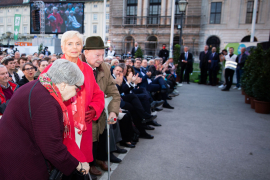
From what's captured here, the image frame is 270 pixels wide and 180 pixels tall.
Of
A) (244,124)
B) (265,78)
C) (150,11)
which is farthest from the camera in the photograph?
(150,11)

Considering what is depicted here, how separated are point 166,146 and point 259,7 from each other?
29729 mm

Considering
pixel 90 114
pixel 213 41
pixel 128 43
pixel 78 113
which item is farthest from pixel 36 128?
pixel 128 43

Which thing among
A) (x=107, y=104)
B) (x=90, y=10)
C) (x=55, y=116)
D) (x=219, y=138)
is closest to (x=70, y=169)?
(x=55, y=116)

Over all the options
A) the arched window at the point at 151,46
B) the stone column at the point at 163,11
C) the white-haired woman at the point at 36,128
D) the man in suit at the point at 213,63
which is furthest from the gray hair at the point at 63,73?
the stone column at the point at 163,11

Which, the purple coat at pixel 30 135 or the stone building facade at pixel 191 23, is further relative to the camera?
the stone building facade at pixel 191 23

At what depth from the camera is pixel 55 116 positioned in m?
1.41

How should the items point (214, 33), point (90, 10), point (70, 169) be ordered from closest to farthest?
point (70, 169) < point (214, 33) < point (90, 10)

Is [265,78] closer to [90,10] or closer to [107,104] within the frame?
[107,104]

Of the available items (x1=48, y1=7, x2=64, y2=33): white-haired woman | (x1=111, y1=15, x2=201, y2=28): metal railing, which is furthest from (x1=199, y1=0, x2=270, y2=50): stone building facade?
(x1=48, y1=7, x2=64, y2=33): white-haired woman

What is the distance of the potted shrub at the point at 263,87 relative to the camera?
6.22 meters

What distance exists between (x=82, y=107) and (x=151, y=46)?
101 feet

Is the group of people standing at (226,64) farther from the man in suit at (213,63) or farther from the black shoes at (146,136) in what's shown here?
the black shoes at (146,136)

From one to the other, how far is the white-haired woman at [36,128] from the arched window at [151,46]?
30.9 m

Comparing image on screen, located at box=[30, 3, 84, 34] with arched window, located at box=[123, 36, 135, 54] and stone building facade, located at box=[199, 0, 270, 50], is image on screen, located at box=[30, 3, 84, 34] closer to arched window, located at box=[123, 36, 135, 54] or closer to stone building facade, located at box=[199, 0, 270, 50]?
arched window, located at box=[123, 36, 135, 54]
